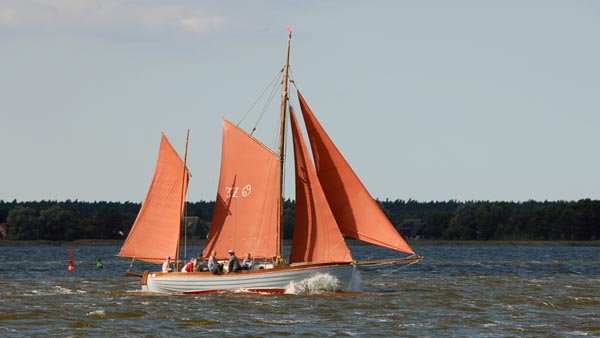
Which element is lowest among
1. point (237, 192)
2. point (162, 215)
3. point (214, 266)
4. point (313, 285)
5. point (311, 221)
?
point (313, 285)

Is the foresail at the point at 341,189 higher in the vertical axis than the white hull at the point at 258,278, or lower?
higher

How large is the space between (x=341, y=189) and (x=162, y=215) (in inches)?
367

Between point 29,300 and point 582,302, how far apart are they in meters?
25.5

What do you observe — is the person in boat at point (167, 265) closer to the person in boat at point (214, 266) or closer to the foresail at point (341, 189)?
the person in boat at point (214, 266)

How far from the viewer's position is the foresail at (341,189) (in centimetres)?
5450

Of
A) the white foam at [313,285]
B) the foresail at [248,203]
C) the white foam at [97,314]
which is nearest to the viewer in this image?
the white foam at [97,314]

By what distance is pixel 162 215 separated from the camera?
192 ft

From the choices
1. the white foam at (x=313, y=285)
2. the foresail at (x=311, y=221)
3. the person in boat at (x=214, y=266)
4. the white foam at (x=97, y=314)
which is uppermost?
the foresail at (x=311, y=221)

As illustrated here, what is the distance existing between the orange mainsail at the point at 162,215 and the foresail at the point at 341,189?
7.22 metres

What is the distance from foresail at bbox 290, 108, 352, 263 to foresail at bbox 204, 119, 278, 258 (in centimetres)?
131

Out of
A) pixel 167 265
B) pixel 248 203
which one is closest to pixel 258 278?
pixel 248 203

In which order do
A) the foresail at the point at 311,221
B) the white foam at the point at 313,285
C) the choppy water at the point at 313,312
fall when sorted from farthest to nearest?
the foresail at the point at 311,221
the white foam at the point at 313,285
the choppy water at the point at 313,312

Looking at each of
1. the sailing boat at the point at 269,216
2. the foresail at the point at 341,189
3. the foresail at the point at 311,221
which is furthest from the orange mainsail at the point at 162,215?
the foresail at the point at 341,189

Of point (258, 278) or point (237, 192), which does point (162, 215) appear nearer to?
point (237, 192)
